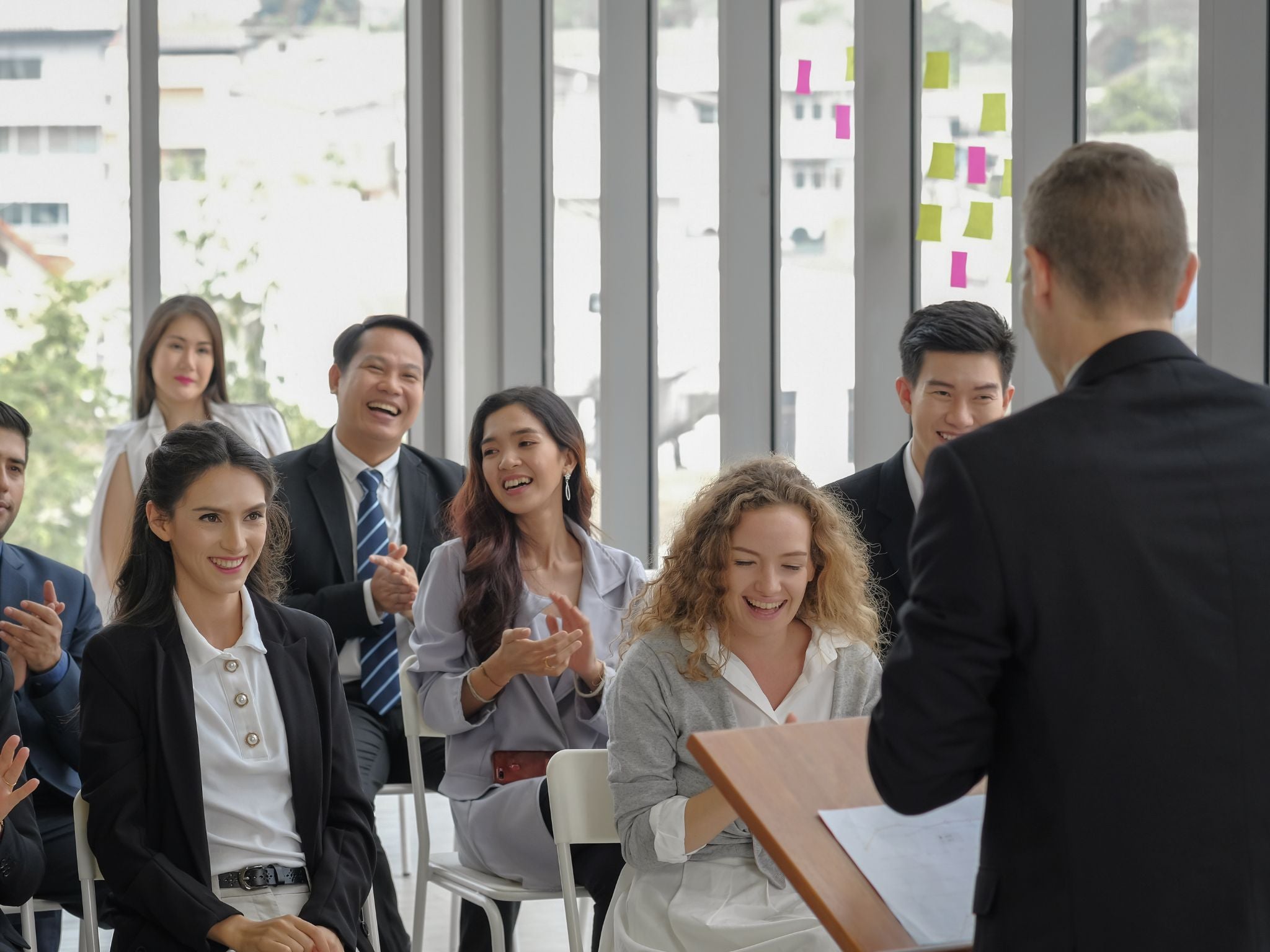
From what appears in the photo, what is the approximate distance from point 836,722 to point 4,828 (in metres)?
1.65

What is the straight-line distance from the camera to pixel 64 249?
6152 mm

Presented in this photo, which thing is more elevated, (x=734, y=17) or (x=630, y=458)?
(x=734, y=17)

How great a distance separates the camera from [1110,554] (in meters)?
1.34

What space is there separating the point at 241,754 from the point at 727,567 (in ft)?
3.03

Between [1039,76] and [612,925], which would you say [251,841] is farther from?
[1039,76]

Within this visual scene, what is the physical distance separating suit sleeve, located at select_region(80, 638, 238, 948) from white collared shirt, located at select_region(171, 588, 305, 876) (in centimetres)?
10

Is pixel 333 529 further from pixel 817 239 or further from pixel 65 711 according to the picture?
pixel 817 239

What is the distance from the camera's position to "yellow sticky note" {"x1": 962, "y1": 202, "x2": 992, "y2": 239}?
3615mm

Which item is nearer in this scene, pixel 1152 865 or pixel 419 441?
pixel 1152 865

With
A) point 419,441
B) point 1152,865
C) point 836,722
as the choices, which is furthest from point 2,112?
point 1152,865

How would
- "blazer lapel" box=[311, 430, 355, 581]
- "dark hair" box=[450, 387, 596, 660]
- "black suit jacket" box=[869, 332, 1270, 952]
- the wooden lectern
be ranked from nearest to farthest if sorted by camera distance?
"black suit jacket" box=[869, 332, 1270, 952], the wooden lectern, "dark hair" box=[450, 387, 596, 660], "blazer lapel" box=[311, 430, 355, 581]

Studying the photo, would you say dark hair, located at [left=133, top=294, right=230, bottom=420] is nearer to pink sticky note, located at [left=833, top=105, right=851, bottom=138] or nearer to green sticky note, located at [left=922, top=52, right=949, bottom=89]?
pink sticky note, located at [left=833, top=105, right=851, bottom=138]

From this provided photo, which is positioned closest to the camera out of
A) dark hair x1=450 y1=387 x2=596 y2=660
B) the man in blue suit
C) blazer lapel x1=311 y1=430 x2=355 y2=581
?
the man in blue suit

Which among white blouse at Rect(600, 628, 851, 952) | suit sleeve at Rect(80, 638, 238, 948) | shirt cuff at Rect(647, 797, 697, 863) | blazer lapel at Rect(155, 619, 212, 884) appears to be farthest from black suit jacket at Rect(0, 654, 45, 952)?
shirt cuff at Rect(647, 797, 697, 863)
